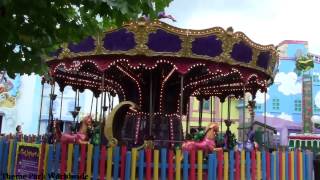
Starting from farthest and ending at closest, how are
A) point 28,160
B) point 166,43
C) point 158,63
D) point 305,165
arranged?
point 305,165 → point 158,63 → point 166,43 → point 28,160

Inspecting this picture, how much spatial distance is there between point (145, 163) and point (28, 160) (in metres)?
2.43

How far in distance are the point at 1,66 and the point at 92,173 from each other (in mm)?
3886

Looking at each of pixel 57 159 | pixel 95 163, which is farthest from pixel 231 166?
pixel 57 159

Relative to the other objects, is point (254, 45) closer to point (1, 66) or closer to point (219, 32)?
point (219, 32)

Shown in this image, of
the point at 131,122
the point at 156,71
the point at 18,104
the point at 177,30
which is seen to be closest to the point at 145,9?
the point at 177,30

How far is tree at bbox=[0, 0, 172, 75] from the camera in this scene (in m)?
4.12

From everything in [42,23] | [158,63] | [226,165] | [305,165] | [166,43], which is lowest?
[305,165]

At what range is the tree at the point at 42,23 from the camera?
4121mm

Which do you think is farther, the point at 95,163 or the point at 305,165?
the point at 305,165

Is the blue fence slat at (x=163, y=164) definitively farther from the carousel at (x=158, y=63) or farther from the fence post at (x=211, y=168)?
the carousel at (x=158, y=63)

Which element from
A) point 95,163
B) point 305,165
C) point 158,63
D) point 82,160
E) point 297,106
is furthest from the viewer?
point 297,106

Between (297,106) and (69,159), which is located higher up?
(297,106)

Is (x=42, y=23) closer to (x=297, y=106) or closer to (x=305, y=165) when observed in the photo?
(x=305, y=165)

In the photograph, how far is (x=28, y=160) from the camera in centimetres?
862
